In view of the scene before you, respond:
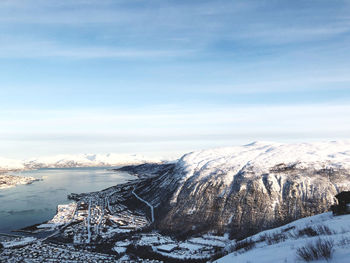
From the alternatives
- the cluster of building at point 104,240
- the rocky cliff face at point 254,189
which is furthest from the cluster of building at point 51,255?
the rocky cliff face at point 254,189

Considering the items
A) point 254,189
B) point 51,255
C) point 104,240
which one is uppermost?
point 254,189

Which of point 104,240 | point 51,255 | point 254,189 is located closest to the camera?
point 51,255

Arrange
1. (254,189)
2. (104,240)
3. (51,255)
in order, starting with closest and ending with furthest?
1. (51,255)
2. (104,240)
3. (254,189)

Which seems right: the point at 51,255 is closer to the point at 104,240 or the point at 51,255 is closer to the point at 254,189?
the point at 104,240

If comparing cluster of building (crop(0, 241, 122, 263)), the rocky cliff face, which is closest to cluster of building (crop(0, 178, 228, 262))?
cluster of building (crop(0, 241, 122, 263))

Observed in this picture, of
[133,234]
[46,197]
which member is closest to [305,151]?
[133,234]

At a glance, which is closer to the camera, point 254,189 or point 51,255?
point 51,255

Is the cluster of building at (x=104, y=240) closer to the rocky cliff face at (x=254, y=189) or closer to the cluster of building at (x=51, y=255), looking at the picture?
the cluster of building at (x=51, y=255)

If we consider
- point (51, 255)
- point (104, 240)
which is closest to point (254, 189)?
point (104, 240)

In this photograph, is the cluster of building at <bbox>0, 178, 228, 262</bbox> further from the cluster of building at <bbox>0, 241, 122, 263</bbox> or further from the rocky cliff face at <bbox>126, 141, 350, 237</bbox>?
the rocky cliff face at <bbox>126, 141, 350, 237</bbox>

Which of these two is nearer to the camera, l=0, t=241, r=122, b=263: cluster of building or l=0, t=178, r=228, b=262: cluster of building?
l=0, t=241, r=122, b=263: cluster of building
